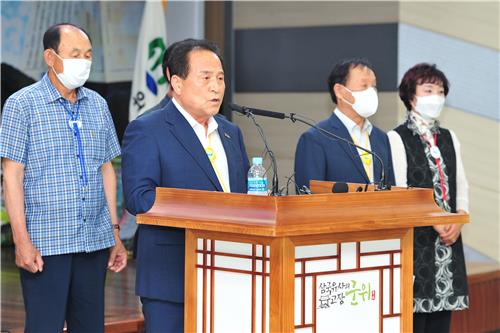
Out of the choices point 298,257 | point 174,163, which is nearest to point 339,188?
point 298,257

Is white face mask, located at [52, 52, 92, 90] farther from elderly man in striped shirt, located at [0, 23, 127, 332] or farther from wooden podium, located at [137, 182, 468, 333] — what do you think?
wooden podium, located at [137, 182, 468, 333]

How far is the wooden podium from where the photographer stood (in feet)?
8.61

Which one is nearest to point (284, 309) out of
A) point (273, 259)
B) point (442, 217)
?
point (273, 259)

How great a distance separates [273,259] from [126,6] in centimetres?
582

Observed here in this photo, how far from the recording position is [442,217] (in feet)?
9.71

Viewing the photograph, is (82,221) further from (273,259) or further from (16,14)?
(16,14)

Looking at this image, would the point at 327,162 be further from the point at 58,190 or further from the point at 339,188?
the point at 58,190

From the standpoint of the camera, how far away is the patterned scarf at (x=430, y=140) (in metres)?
4.23

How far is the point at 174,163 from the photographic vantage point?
10.1ft

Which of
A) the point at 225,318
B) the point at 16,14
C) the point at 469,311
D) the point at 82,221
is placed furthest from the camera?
the point at 16,14

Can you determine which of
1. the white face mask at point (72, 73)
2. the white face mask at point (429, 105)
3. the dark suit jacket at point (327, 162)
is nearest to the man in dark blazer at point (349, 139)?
the dark suit jacket at point (327, 162)

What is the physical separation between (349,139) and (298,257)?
4.38ft

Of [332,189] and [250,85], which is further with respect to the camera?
[250,85]

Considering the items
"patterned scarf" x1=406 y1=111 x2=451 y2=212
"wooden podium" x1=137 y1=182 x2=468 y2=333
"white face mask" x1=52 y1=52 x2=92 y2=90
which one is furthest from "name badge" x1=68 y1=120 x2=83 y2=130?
"patterned scarf" x1=406 y1=111 x2=451 y2=212
